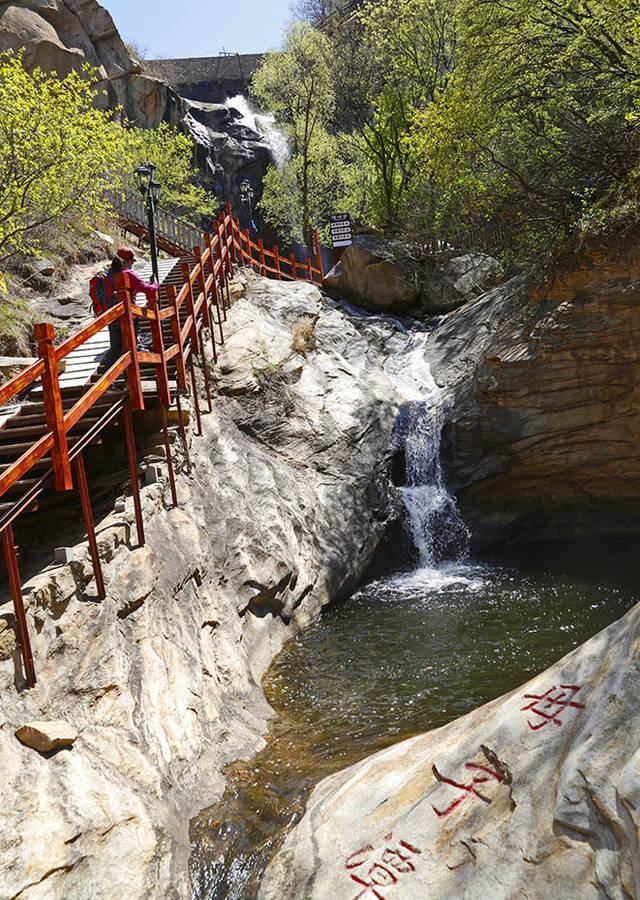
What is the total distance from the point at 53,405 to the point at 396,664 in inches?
211

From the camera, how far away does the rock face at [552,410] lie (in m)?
11.4

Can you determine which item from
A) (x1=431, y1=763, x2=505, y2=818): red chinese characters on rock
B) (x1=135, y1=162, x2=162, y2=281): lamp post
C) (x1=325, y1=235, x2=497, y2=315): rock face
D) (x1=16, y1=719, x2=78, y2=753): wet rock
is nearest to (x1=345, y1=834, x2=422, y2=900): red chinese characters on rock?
(x1=431, y1=763, x2=505, y2=818): red chinese characters on rock

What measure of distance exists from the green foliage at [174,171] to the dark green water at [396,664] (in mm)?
23674

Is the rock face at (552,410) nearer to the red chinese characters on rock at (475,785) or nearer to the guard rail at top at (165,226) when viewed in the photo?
the red chinese characters on rock at (475,785)

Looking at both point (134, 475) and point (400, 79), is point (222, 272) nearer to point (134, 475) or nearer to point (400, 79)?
point (134, 475)

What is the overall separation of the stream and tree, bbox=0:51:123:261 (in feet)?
27.3

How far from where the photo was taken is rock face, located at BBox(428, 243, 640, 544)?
11.4m

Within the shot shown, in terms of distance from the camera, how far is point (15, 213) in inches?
398

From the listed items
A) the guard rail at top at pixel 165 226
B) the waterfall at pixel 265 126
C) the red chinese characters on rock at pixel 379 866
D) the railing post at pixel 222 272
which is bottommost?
the red chinese characters on rock at pixel 379 866

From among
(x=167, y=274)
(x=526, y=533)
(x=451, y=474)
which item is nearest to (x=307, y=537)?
(x=451, y=474)

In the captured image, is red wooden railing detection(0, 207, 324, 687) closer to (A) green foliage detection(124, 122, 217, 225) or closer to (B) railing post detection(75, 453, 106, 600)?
(B) railing post detection(75, 453, 106, 600)

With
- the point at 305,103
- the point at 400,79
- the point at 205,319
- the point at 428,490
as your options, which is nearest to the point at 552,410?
the point at 428,490

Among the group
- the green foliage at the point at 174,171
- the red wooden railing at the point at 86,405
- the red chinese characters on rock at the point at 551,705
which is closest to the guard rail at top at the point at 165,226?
Result: the green foliage at the point at 174,171

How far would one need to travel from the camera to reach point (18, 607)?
421 cm
